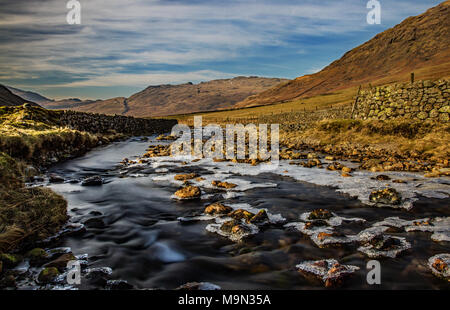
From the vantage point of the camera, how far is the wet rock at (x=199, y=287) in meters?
4.39

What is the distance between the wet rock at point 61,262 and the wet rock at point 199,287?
2091 mm

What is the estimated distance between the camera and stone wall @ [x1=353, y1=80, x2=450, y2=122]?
57.8 ft

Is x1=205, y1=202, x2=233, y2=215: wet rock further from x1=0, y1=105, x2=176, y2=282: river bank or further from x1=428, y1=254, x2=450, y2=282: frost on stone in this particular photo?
x1=428, y1=254, x2=450, y2=282: frost on stone

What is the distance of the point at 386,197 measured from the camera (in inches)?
329

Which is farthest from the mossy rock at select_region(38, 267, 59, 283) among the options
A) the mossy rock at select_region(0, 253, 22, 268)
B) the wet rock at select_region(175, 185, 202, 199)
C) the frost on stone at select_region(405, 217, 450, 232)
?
the frost on stone at select_region(405, 217, 450, 232)

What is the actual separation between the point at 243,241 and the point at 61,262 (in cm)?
339

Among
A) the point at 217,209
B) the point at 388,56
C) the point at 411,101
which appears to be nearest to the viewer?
the point at 217,209

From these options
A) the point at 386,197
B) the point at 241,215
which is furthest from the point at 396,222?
the point at 241,215

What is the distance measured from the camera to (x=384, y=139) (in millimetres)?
18031

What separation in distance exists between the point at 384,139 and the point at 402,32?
180370 mm

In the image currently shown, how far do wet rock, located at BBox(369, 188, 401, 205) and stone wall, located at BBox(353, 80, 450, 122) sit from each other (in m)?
12.2

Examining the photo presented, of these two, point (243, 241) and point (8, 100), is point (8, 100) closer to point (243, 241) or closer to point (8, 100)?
point (8, 100)
